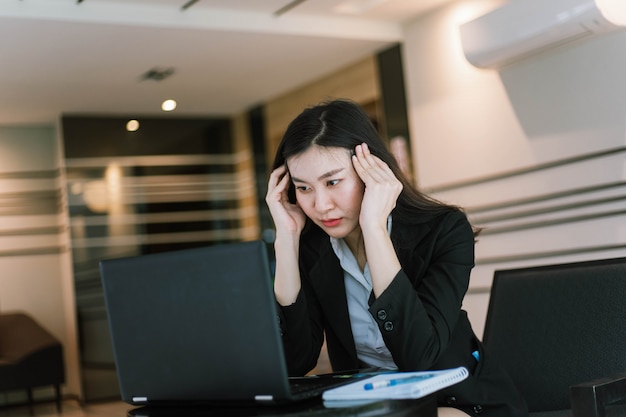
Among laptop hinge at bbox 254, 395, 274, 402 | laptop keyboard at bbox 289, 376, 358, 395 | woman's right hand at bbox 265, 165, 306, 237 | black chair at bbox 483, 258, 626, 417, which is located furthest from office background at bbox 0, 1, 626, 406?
laptop hinge at bbox 254, 395, 274, 402

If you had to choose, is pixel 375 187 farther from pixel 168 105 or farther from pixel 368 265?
pixel 168 105

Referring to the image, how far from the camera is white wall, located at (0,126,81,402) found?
333 inches

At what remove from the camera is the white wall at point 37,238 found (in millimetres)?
8453

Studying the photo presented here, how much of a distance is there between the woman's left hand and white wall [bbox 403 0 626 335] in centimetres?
346

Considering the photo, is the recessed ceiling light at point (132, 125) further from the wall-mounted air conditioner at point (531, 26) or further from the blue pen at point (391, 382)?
the blue pen at point (391, 382)

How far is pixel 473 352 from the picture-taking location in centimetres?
200

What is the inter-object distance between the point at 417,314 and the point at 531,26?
362 cm

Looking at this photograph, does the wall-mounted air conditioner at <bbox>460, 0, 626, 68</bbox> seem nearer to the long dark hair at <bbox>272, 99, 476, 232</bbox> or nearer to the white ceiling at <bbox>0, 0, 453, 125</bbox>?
the white ceiling at <bbox>0, 0, 453, 125</bbox>

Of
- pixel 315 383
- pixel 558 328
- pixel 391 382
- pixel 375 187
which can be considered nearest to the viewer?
pixel 391 382


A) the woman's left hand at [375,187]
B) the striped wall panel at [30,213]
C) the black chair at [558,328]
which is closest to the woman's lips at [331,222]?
the woman's left hand at [375,187]

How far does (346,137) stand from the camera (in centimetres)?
206

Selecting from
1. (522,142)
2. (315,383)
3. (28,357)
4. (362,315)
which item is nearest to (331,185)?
(362,315)

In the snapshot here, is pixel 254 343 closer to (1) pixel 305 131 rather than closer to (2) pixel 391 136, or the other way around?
(1) pixel 305 131

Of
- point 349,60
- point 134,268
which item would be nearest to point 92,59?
point 349,60
